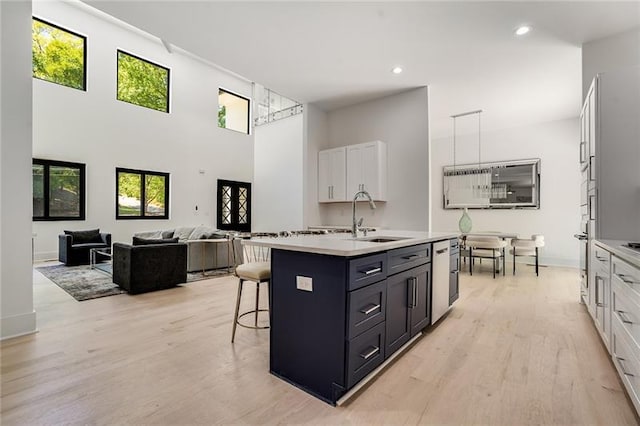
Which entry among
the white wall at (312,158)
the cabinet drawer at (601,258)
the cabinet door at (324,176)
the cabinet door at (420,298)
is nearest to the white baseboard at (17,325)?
the cabinet door at (420,298)

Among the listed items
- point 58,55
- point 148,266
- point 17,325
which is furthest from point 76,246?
point 58,55

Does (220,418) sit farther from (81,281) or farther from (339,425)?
(81,281)

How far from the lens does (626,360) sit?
1.69m

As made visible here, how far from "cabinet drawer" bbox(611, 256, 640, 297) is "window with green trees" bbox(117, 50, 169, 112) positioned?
9.31 metres

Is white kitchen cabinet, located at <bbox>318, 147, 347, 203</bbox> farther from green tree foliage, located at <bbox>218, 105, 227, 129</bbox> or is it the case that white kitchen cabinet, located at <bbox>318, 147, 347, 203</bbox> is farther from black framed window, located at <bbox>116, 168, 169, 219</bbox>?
green tree foliage, located at <bbox>218, 105, 227, 129</bbox>

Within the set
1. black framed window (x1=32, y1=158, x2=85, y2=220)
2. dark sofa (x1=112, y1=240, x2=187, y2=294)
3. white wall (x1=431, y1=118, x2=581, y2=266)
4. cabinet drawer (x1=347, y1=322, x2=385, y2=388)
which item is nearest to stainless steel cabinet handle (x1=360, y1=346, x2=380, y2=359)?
cabinet drawer (x1=347, y1=322, x2=385, y2=388)

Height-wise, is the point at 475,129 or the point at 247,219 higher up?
the point at 475,129

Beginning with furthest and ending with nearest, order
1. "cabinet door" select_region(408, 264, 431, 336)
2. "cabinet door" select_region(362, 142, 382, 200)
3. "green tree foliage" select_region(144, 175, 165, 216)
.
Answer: "green tree foliage" select_region(144, 175, 165, 216)
"cabinet door" select_region(362, 142, 382, 200)
"cabinet door" select_region(408, 264, 431, 336)

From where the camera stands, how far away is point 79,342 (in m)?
2.38

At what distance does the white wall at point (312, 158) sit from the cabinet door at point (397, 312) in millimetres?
3404

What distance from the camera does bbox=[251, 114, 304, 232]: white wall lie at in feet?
24.5

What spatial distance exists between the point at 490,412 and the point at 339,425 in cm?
83

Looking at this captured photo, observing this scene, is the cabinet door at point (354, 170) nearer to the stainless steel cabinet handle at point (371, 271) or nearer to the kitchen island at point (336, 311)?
the kitchen island at point (336, 311)

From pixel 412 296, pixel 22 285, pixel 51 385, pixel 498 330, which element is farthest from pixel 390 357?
pixel 22 285
